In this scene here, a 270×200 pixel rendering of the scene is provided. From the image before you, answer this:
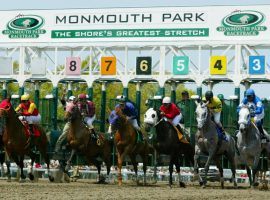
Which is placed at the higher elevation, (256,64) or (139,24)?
(139,24)

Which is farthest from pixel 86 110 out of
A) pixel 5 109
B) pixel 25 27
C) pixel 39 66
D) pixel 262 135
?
pixel 25 27

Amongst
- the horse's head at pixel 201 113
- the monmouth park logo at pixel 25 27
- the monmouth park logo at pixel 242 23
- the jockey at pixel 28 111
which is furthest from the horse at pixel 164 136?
the monmouth park logo at pixel 25 27

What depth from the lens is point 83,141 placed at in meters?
22.4

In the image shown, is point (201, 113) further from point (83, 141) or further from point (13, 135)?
point (13, 135)

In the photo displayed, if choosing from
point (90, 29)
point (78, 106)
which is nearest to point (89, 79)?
point (90, 29)

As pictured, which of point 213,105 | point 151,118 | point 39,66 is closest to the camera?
point 151,118

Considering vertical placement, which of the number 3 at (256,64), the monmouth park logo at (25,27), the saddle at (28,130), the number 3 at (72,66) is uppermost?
the monmouth park logo at (25,27)

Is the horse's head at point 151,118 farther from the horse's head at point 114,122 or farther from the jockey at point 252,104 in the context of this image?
the jockey at point 252,104

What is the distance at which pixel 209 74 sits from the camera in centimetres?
3378

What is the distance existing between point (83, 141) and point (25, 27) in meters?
15.6

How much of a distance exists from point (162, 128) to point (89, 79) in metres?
14.6

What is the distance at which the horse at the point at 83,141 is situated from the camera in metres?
21.8

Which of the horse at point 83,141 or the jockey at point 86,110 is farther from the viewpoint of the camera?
the jockey at point 86,110

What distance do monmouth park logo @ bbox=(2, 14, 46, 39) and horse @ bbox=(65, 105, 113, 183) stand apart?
13.9m
